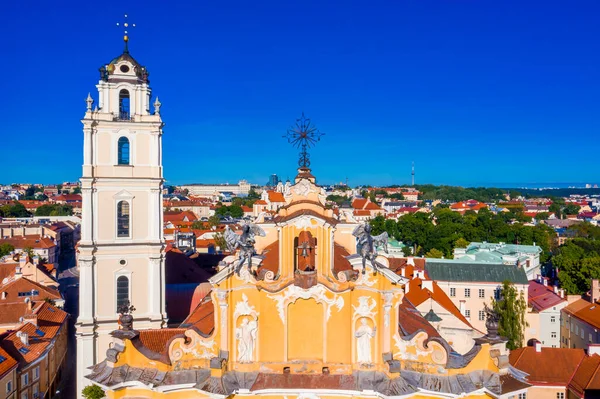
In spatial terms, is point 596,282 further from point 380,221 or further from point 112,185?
point 380,221

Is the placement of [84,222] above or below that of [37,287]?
above

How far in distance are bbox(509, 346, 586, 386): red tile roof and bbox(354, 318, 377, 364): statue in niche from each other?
15.5m

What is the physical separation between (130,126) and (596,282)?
40011 mm

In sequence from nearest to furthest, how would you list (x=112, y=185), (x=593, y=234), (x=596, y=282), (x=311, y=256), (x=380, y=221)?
(x=311, y=256) → (x=112, y=185) → (x=596, y=282) → (x=593, y=234) → (x=380, y=221)

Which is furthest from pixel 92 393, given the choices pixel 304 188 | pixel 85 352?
pixel 304 188

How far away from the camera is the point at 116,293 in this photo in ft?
105

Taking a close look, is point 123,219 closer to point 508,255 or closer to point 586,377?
point 586,377

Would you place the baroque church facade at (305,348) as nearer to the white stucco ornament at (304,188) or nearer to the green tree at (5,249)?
the white stucco ornament at (304,188)

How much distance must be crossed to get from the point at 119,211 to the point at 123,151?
3495mm

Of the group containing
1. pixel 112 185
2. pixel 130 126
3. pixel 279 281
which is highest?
pixel 130 126

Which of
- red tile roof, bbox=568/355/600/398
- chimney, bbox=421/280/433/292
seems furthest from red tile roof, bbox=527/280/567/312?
red tile roof, bbox=568/355/600/398

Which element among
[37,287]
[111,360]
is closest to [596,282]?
[111,360]

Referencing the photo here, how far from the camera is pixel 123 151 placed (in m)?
31.8

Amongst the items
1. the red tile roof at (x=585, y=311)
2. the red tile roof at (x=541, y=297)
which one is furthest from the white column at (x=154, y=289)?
the red tile roof at (x=541, y=297)
